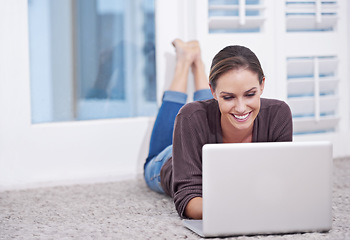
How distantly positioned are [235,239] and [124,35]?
1166mm

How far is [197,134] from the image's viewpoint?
1.33 meters

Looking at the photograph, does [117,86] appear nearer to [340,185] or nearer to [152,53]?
[152,53]

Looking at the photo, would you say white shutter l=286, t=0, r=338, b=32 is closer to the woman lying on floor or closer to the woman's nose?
the woman lying on floor

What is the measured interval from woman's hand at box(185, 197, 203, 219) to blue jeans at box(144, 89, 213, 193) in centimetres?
41

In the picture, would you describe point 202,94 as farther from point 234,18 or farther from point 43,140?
point 43,140

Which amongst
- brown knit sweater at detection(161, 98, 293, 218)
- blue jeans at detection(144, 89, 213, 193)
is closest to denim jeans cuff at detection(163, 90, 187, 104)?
blue jeans at detection(144, 89, 213, 193)

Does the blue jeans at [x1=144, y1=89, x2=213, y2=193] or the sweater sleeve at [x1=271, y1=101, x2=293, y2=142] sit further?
the blue jeans at [x1=144, y1=89, x2=213, y2=193]

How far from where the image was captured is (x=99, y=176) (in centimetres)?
191

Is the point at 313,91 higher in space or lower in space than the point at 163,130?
higher

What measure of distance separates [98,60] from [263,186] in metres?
1.11

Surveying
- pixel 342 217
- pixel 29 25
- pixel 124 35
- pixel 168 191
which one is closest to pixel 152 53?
pixel 124 35

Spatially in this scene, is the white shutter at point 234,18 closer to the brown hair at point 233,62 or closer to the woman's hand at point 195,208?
the brown hair at point 233,62

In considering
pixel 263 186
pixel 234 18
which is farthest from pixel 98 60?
pixel 263 186

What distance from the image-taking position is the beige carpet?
3.86ft
